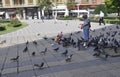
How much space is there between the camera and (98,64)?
983 cm

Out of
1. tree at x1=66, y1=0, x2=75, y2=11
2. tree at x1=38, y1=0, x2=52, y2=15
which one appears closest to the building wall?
tree at x1=38, y1=0, x2=52, y2=15

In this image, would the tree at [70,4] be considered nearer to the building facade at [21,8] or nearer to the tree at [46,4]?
the tree at [46,4]

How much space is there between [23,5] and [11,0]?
12.1ft

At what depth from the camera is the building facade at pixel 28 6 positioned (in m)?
75.2

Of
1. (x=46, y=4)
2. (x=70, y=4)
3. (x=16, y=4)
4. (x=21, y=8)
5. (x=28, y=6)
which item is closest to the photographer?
(x=46, y=4)

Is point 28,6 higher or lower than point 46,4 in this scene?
lower

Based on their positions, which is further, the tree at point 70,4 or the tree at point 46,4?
the tree at point 70,4

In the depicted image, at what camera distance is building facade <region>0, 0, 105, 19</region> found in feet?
247

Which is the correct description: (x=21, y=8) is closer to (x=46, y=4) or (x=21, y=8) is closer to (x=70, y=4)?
(x=46, y=4)

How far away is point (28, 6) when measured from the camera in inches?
3014

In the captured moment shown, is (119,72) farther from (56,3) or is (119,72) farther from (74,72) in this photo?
(56,3)

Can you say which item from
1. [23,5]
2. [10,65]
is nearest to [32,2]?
[23,5]

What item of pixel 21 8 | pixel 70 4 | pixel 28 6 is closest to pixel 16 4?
pixel 21 8

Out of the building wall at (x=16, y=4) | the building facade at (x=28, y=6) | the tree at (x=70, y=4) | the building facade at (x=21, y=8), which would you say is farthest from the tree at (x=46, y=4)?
the building wall at (x=16, y=4)
